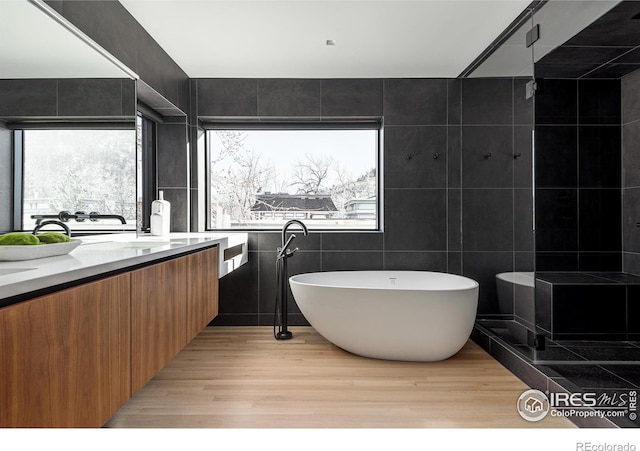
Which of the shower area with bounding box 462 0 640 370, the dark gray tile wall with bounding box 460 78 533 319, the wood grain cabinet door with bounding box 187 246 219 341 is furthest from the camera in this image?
the dark gray tile wall with bounding box 460 78 533 319

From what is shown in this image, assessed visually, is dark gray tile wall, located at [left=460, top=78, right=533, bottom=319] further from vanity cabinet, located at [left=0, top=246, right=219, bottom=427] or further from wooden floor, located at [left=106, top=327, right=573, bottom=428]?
vanity cabinet, located at [left=0, top=246, right=219, bottom=427]

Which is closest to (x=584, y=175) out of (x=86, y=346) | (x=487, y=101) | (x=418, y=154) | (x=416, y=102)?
(x=487, y=101)

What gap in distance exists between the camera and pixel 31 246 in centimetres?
149

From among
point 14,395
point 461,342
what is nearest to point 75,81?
point 14,395

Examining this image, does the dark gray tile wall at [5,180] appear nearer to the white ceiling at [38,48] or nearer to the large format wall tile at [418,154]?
the white ceiling at [38,48]

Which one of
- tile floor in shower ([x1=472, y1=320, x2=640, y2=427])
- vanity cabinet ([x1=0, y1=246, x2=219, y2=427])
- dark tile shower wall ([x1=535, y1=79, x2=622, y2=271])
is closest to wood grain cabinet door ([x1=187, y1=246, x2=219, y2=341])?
vanity cabinet ([x1=0, y1=246, x2=219, y2=427])

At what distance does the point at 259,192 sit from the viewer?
14.0ft

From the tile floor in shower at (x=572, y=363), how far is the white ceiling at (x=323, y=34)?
2170 mm

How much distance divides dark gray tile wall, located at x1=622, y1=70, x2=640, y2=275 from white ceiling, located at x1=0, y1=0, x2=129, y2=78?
3.95 m

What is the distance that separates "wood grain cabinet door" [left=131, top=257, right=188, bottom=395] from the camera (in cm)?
167

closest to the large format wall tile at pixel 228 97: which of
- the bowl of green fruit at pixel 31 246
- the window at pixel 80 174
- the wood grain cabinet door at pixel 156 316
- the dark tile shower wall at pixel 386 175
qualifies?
the dark tile shower wall at pixel 386 175

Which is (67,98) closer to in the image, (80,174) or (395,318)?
(80,174)

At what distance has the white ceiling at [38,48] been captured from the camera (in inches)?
67.9
